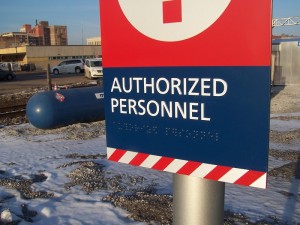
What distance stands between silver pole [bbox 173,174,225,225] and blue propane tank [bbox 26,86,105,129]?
27.3ft

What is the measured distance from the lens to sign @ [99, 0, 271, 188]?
143cm

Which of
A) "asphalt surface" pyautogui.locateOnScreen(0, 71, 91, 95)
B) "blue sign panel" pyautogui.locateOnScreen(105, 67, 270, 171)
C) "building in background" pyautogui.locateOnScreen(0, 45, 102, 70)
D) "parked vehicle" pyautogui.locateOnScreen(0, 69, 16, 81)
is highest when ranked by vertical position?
"building in background" pyautogui.locateOnScreen(0, 45, 102, 70)

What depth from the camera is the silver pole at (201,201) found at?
5.55 feet

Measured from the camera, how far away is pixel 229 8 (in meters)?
1.45

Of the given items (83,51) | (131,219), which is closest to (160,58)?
(131,219)

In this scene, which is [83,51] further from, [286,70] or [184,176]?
[184,176]

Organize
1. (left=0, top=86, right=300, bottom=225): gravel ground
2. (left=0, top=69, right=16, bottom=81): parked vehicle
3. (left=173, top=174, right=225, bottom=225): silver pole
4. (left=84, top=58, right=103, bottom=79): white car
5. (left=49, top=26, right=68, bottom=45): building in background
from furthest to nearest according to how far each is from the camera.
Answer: (left=49, top=26, right=68, bottom=45): building in background, (left=0, top=69, right=16, bottom=81): parked vehicle, (left=84, top=58, right=103, bottom=79): white car, (left=0, top=86, right=300, bottom=225): gravel ground, (left=173, top=174, right=225, bottom=225): silver pole

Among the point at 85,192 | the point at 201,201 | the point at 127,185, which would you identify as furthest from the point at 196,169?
the point at 127,185

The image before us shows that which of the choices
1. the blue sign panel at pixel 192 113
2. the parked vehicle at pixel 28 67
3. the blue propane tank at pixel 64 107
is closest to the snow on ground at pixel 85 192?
the blue propane tank at pixel 64 107

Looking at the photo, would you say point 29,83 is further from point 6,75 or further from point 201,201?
point 201,201

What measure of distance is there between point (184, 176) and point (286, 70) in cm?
2336

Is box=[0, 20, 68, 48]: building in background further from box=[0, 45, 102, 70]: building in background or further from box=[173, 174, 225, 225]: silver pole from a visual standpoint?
box=[173, 174, 225, 225]: silver pole

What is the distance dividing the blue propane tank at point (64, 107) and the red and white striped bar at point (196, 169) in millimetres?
8103

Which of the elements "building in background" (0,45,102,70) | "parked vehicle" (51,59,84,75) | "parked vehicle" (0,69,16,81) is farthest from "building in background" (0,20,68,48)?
"parked vehicle" (0,69,16,81)
